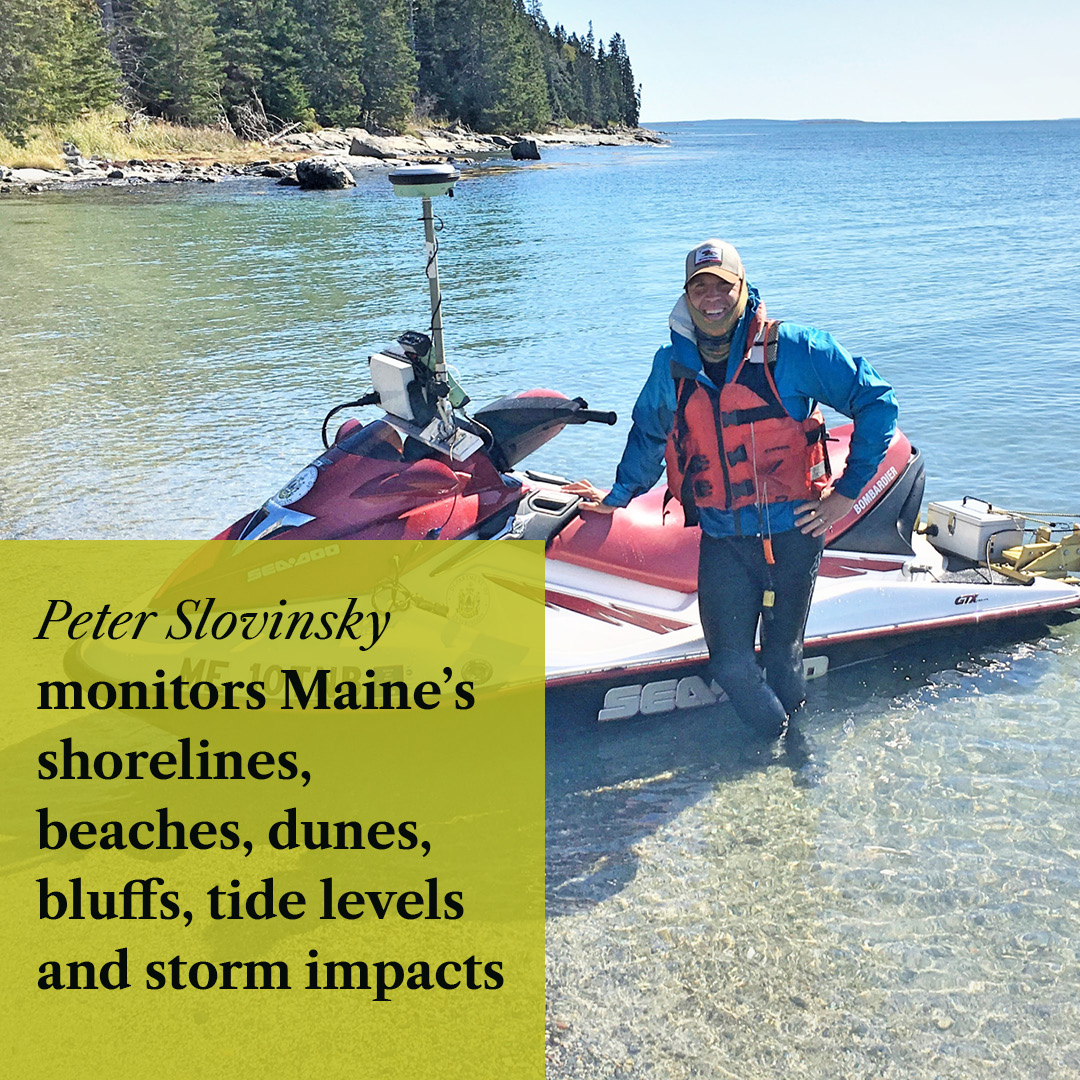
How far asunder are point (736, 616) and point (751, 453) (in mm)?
645

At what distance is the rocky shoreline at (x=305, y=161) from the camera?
131 feet

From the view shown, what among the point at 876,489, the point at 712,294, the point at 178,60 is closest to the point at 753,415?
the point at 712,294

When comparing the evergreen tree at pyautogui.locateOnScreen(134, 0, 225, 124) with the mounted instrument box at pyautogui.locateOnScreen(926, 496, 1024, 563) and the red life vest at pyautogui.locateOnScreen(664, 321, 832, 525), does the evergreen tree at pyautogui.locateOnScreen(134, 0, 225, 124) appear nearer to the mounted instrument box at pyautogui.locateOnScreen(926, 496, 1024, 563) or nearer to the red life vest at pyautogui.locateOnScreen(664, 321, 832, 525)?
the mounted instrument box at pyautogui.locateOnScreen(926, 496, 1024, 563)

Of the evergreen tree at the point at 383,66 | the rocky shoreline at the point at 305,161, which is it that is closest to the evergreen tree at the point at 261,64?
the rocky shoreline at the point at 305,161

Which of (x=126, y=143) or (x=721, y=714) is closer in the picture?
(x=721, y=714)

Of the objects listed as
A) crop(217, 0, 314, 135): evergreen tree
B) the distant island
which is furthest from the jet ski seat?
crop(217, 0, 314, 135): evergreen tree

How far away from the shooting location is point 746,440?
3871mm

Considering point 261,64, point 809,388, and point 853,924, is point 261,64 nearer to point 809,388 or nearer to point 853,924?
point 809,388

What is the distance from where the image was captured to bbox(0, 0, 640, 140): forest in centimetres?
4284

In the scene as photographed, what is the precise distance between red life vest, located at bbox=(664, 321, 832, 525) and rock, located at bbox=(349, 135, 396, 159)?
58528 mm

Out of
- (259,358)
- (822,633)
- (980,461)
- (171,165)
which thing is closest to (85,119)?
(171,165)

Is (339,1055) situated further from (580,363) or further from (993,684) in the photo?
(580,363)

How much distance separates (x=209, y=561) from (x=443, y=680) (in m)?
1.01

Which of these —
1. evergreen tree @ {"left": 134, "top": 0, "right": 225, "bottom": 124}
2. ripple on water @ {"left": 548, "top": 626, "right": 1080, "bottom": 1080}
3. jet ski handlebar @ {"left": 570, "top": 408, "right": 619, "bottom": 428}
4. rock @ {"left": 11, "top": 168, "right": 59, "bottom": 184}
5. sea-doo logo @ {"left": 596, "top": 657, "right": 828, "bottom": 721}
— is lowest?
ripple on water @ {"left": 548, "top": 626, "right": 1080, "bottom": 1080}
